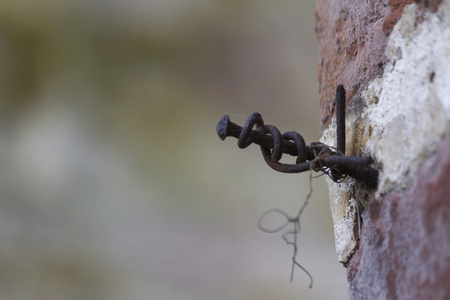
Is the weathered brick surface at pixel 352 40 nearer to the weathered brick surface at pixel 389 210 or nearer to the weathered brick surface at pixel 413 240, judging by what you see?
the weathered brick surface at pixel 389 210

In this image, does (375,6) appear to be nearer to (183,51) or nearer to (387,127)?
(387,127)

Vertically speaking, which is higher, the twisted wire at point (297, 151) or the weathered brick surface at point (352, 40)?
the weathered brick surface at point (352, 40)

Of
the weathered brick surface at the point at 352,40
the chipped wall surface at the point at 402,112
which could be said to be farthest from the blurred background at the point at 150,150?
the chipped wall surface at the point at 402,112

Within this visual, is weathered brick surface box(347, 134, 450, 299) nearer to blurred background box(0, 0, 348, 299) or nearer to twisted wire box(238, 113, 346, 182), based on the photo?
twisted wire box(238, 113, 346, 182)

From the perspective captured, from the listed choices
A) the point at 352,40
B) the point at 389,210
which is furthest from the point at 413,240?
the point at 352,40

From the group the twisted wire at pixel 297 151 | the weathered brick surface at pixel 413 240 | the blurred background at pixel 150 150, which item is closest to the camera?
the weathered brick surface at pixel 413 240

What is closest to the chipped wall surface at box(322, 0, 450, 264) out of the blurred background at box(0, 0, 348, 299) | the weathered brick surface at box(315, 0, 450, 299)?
the weathered brick surface at box(315, 0, 450, 299)

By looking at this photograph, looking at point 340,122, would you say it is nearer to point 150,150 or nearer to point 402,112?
point 402,112
